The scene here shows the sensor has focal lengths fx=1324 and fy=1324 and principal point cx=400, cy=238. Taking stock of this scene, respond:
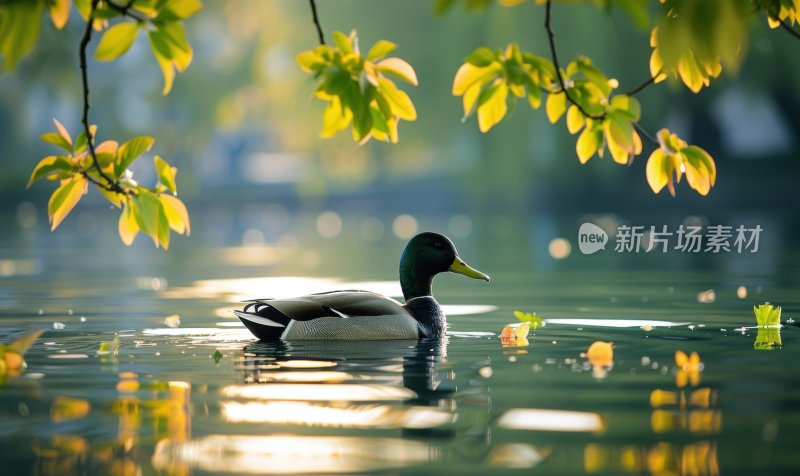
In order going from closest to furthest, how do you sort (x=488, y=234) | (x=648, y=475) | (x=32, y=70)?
(x=648, y=475) < (x=488, y=234) < (x=32, y=70)

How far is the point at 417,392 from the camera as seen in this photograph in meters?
5.86

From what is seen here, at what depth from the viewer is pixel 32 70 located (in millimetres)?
28891

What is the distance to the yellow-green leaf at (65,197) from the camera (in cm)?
473

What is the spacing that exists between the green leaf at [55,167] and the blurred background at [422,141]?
39.1 feet

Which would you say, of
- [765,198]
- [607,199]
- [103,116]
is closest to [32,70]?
[103,116]

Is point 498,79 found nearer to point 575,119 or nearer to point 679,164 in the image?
point 575,119

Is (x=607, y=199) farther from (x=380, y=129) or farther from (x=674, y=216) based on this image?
(x=380, y=129)

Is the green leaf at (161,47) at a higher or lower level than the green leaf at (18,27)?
higher

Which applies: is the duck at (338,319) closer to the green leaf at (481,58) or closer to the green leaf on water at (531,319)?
the green leaf on water at (531,319)

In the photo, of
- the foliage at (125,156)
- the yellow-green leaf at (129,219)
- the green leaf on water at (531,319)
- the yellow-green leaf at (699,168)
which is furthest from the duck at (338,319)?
the yellow-green leaf at (699,168)

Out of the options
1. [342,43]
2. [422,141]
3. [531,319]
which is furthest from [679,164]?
[422,141]

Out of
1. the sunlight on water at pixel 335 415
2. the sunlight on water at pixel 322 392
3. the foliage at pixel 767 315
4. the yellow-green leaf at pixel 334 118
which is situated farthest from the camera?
the foliage at pixel 767 315

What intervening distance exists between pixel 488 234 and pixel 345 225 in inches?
334

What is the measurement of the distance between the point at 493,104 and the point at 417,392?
1632 mm
